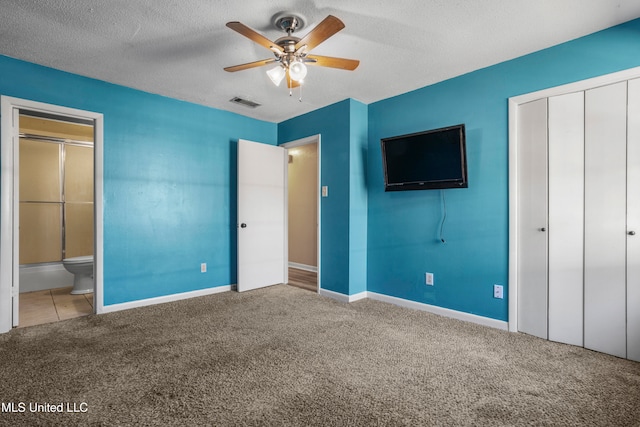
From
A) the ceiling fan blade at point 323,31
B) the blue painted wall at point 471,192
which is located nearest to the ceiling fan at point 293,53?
the ceiling fan blade at point 323,31

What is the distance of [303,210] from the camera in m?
6.00

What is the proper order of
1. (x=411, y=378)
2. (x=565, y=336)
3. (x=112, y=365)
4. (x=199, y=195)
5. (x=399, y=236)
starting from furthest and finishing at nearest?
(x=199, y=195) < (x=399, y=236) < (x=565, y=336) < (x=112, y=365) < (x=411, y=378)

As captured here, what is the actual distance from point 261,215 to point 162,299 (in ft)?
5.12

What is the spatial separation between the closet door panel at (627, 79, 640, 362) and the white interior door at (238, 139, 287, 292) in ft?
11.8

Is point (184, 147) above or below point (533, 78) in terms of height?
below

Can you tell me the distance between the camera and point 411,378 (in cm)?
200

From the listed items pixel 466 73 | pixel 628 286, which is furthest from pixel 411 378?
pixel 466 73

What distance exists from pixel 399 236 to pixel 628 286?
6.22 feet

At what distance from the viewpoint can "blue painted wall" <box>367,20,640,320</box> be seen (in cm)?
248

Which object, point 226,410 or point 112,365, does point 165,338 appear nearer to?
point 112,365

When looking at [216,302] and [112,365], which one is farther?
[216,302]

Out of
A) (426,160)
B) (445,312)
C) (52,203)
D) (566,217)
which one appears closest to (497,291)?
(445,312)

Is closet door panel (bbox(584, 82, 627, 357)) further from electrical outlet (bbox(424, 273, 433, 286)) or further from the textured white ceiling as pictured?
electrical outlet (bbox(424, 273, 433, 286))

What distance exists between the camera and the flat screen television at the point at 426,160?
2.88m
